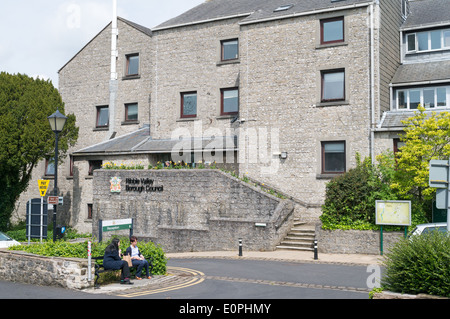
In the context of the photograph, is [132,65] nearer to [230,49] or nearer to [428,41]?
[230,49]

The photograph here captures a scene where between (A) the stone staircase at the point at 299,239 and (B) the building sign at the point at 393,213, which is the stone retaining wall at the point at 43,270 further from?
(B) the building sign at the point at 393,213

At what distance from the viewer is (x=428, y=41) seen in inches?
977

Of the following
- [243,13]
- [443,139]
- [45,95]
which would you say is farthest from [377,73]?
[45,95]

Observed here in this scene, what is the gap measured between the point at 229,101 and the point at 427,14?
11.6 meters

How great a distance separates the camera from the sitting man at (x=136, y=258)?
13.2 metres

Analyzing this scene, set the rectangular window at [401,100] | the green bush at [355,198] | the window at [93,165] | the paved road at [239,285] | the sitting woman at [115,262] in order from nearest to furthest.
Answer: the paved road at [239,285]
the sitting woman at [115,262]
the green bush at [355,198]
the rectangular window at [401,100]
the window at [93,165]

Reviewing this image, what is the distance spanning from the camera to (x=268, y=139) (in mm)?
23594

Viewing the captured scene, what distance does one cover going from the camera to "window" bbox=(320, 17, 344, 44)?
22703 millimetres

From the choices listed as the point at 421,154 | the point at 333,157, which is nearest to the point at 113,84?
the point at 333,157

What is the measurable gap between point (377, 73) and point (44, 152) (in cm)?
1889

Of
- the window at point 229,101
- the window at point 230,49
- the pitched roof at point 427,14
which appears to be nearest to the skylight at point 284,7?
the window at point 230,49

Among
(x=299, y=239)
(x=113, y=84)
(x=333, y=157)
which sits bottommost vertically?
(x=299, y=239)

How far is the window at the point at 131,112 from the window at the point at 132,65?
82.0 inches
